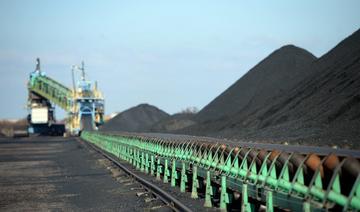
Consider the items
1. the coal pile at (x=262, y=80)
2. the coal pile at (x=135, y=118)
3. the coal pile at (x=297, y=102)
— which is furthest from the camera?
the coal pile at (x=135, y=118)

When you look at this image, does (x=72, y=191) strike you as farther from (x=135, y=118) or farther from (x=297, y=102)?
(x=135, y=118)

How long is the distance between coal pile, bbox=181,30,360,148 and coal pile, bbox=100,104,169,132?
39.4 m

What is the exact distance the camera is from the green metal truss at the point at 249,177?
7410 mm

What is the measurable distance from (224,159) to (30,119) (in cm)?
9149

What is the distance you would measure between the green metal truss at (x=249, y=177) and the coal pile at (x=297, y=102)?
29.8 ft

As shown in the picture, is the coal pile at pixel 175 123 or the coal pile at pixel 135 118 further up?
the coal pile at pixel 135 118

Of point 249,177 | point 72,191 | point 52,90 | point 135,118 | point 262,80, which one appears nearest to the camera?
point 249,177

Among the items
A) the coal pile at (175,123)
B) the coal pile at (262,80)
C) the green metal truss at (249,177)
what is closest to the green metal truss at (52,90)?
the coal pile at (175,123)

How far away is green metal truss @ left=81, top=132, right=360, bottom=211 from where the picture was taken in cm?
741

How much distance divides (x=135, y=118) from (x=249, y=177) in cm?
11764

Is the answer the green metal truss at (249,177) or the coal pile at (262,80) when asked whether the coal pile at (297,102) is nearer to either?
the coal pile at (262,80)

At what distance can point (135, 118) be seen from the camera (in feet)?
420

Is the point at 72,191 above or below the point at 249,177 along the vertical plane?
below

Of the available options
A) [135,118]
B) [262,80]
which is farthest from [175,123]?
[135,118]
